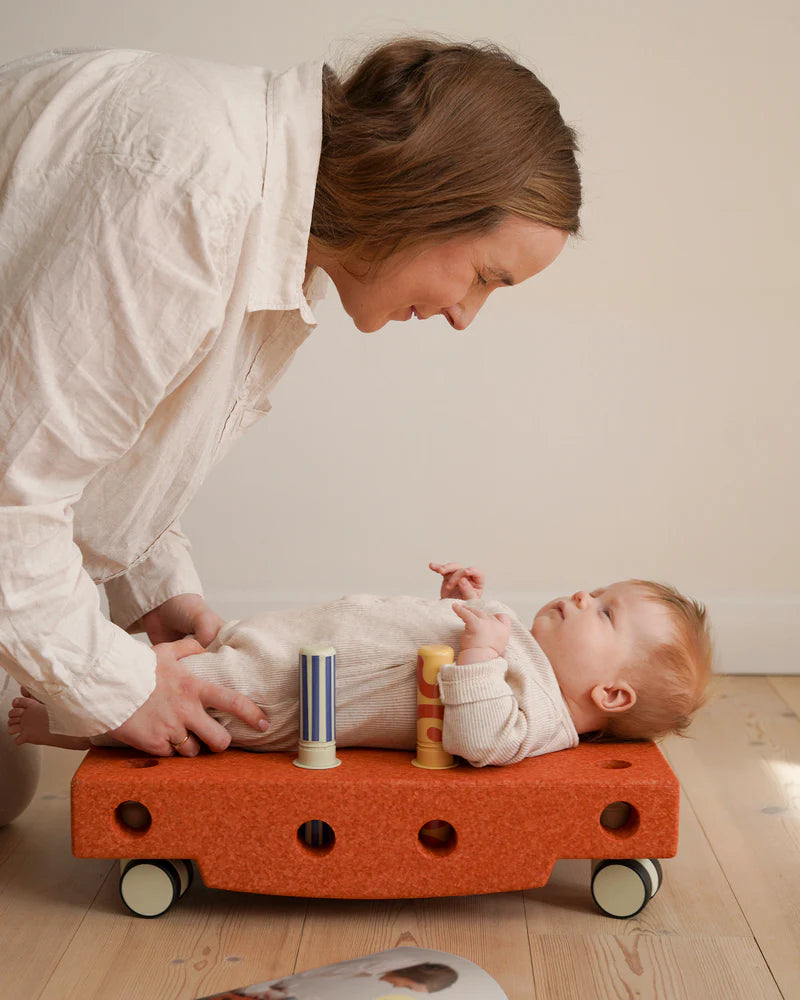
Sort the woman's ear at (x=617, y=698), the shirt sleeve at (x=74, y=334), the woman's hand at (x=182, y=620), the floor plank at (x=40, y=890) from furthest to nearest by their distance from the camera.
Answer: the woman's hand at (x=182, y=620) → the woman's ear at (x=617, y=698) → the floor plank at (x=40, y=890) → the shirt sleeve at (x=74, y=334)

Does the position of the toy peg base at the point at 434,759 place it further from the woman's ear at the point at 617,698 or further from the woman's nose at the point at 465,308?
the woman's nose at the point at 465,308

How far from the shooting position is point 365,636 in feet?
4.62

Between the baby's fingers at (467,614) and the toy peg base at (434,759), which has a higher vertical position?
the baby's fingers at (467,614)

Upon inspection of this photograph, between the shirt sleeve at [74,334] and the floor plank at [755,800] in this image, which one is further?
the floor plank at [755,800]

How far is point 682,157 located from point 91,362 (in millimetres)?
1772

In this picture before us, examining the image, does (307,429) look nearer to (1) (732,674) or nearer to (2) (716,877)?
(1) (732,674)

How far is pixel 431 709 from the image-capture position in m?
1.32

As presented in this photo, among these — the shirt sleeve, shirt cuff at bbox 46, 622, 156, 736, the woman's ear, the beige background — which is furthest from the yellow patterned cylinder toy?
the beige background

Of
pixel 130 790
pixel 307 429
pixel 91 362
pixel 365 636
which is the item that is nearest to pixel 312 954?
pixel 130 790

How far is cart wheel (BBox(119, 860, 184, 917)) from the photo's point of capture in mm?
1295

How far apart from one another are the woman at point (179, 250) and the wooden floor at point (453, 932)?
22 cm

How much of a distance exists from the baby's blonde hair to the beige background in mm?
1080

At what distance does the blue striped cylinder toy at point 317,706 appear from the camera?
1.28 m

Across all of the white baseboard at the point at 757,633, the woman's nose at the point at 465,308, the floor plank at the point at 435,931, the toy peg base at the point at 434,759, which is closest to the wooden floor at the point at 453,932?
the floor plank at the point at 435,931
